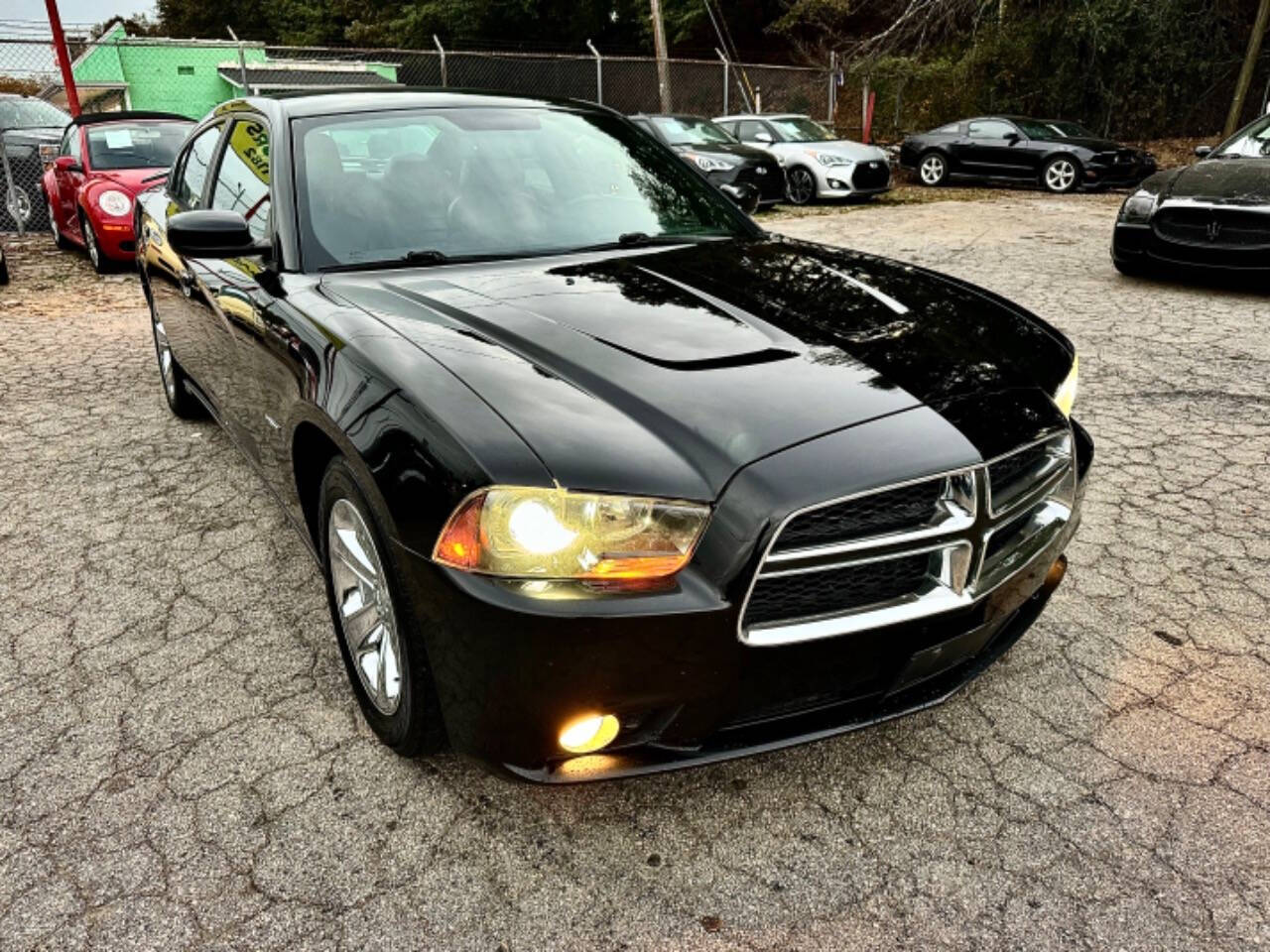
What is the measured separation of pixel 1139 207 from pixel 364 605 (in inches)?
299

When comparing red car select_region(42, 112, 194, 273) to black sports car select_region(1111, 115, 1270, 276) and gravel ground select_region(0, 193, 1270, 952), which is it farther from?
black sports car select_region(1111, 115, 1270, 276)

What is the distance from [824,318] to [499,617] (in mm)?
1180

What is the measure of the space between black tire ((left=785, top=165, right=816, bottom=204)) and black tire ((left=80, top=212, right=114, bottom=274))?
9215 mm

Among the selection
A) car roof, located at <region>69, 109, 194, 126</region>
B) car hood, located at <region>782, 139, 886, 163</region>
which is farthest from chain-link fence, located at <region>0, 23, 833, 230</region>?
car roof, located at <region>69, 109, 194, 126</region>

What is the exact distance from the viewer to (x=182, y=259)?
370cm

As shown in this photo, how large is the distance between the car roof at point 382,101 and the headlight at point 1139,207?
589 cm

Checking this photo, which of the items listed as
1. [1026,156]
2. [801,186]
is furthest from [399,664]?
[1026,156]

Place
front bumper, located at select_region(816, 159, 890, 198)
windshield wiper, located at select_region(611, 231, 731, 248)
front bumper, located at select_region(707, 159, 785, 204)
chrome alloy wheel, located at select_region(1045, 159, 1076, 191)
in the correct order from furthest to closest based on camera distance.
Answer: chrome alloy wheel, located at select_region(1045, 159, 1076, 191)
front bumper, located at select_region(816, 159, 890, 198)
front bumper, located at select_region(707, 159, 785, 204)
windshield wiper, located at select_region(611, 231, 731, 248)

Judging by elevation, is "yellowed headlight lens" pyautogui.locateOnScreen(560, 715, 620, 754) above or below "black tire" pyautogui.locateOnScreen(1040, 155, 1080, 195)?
above

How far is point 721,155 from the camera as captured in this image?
13.0 metres

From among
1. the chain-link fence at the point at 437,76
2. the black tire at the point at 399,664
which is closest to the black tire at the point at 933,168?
the chain-link fence at the point at 437,76

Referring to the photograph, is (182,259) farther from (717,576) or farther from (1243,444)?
(1243,444)

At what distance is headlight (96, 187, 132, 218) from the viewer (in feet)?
29.0

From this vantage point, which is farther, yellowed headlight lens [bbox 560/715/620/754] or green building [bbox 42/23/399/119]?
green building [bbox 42/23/399/119]
